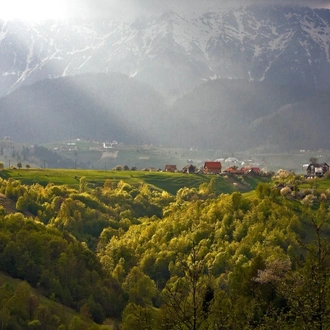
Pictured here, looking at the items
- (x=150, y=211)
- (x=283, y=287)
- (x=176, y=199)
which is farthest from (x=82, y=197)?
(x=283, y=287)

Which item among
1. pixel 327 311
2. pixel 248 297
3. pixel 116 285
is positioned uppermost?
pixel 327 311

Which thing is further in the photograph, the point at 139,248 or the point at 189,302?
the point at 139,248

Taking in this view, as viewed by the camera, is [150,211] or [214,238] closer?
[214,238]

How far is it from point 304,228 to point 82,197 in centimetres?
7265

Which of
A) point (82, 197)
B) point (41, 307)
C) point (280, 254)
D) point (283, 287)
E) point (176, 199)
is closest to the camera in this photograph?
point (283, 287)

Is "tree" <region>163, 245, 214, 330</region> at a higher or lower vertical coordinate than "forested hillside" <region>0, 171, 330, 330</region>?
higher

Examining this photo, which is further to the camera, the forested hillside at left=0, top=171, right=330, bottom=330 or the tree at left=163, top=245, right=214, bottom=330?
the forested hillside at left=0, top=171, right=330, bottom=330

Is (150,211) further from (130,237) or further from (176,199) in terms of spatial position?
(130,237)

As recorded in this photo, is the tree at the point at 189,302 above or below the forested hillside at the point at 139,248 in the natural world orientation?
above

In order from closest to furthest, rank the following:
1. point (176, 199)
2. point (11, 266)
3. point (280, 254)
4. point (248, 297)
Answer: point (248, 297)
point (11, 266)
point (280, 254)
point (176, 199)

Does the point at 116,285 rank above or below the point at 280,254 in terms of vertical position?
below

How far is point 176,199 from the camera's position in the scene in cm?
18588

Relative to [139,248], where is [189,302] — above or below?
above

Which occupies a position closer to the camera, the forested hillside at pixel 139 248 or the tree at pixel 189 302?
the tree at pixel 189 302
